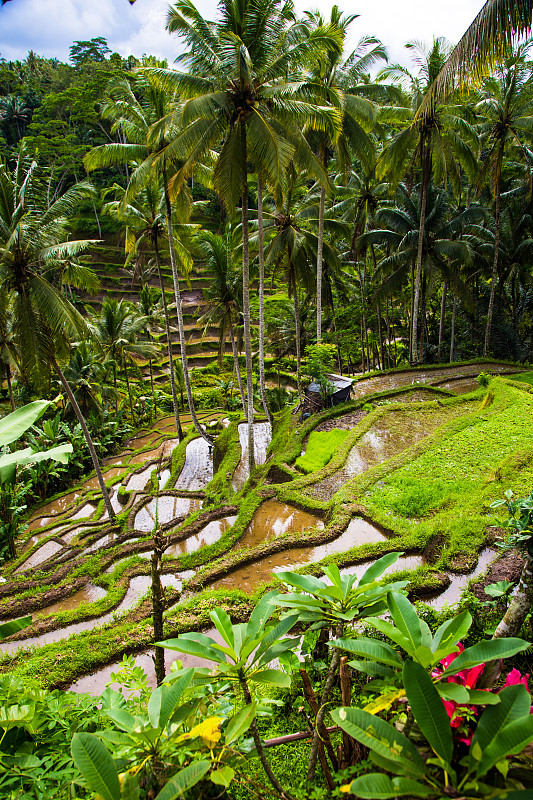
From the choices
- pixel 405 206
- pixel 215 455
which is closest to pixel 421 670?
pixel 215 455

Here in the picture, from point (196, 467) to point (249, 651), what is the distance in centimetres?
1367

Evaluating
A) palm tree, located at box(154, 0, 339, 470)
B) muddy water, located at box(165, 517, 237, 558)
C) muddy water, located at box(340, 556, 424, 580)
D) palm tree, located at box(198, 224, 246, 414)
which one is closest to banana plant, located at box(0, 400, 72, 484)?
muddy water, located at box(340, 556, 424, 580)

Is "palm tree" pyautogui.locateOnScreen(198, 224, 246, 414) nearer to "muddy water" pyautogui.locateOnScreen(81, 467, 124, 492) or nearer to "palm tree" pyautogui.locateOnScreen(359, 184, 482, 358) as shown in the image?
"palm tree" pyautogui.locateOnScreen(359, 184, 482, 358)

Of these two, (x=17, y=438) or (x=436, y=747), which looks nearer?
(x=436, y=747)

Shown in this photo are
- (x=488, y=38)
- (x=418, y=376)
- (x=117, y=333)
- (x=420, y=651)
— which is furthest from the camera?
(x=117, y=333)

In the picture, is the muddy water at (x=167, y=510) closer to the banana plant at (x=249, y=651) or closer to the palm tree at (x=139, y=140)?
the palm tree at (x=139, y=140)

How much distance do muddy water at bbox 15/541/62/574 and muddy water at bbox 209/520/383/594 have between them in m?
5.89

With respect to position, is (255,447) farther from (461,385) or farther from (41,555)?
(461,385)

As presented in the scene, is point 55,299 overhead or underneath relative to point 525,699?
overhead

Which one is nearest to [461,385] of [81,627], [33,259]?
[33,259]

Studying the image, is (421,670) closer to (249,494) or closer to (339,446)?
(249,494)

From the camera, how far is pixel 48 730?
2.42 meters

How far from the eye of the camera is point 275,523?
8477 mm

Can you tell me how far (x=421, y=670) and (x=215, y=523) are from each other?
8.31 m
